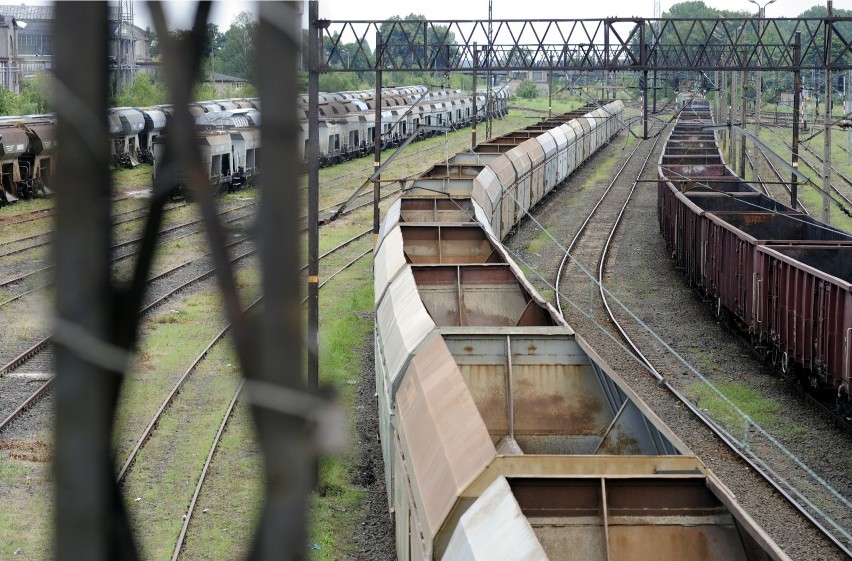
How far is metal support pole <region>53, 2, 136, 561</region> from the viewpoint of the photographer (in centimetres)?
174

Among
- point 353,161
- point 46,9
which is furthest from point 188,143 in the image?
point 353,161

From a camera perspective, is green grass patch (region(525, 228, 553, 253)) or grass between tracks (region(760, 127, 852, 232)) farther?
grass between tracks (region(760, 127, 852, 232))

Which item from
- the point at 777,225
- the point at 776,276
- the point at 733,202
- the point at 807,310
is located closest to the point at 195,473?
the point at 807,310

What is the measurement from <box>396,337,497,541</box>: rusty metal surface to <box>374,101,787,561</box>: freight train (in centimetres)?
2

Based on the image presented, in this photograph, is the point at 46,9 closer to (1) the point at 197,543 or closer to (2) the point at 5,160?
(1) the point at 197,543

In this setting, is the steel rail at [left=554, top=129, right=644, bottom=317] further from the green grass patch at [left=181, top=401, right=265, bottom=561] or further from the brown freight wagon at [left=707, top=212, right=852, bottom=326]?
the green grass patch at [left=181, top=401, right=265, bottom=561]

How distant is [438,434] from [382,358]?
185 inches

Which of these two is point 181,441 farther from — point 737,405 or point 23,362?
point 737,405

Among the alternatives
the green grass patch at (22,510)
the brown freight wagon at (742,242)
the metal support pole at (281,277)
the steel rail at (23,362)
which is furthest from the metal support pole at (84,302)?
the brown freight wagon at (742,242)

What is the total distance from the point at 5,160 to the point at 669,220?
21.4m

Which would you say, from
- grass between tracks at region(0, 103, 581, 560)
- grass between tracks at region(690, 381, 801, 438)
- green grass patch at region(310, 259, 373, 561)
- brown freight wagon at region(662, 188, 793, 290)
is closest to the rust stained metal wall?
green grass patch at region(310, 259, 373, 561)

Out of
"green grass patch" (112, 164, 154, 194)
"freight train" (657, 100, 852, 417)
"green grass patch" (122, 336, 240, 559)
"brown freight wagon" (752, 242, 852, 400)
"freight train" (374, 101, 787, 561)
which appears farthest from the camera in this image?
"freight train" (657, 100, 852, 417)

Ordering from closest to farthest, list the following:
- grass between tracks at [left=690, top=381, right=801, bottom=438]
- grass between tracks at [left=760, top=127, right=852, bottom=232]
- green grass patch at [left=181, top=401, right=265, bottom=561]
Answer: green grass patch at [left=181, top=401, right=265, bottom=561]
grass between tracks at [left=690, top=381, right=801, bottom=438]
grass between tracks at [left=760, top=127, right=852, bottom=232]

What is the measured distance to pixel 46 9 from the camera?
5.70ft
